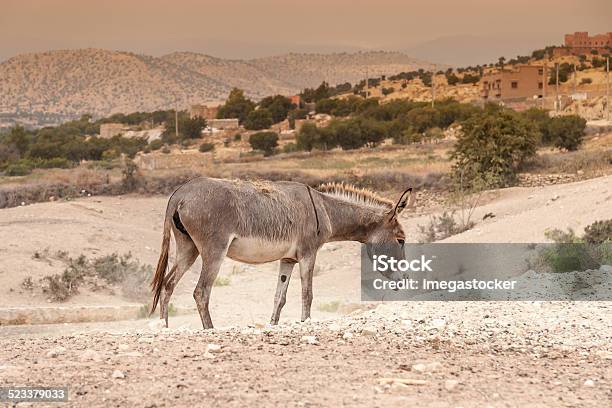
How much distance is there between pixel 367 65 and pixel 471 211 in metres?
176

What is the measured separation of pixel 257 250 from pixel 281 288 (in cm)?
71

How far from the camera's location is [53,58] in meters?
160

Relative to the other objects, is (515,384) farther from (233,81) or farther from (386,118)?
(233,81)

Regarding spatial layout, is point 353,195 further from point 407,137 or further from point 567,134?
point 407,137

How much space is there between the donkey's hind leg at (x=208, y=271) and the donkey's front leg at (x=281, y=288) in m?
0.86

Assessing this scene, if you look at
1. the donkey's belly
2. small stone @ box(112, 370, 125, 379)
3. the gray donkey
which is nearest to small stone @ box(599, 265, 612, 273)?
the gray donkey

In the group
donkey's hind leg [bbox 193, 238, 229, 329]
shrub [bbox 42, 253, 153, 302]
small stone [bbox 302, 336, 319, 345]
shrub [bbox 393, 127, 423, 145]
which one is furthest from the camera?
shrub [bbox 393, 127, 423, 145]

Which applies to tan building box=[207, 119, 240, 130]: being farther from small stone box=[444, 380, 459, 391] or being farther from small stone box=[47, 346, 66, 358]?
small stone box=[444, 380, 459, 391]

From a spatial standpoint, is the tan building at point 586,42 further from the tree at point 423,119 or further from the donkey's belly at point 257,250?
the donkey's belly at point 257,250

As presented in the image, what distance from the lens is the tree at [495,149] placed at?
112ft

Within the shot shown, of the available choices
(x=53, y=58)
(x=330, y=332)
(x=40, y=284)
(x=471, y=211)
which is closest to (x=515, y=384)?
(x=330, y=332)

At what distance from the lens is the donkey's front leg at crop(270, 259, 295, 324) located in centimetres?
1140

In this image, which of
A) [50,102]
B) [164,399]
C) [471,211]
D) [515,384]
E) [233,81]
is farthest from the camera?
[233,81]

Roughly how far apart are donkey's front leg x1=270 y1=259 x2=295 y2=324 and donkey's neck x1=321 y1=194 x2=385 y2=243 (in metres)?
0.71
